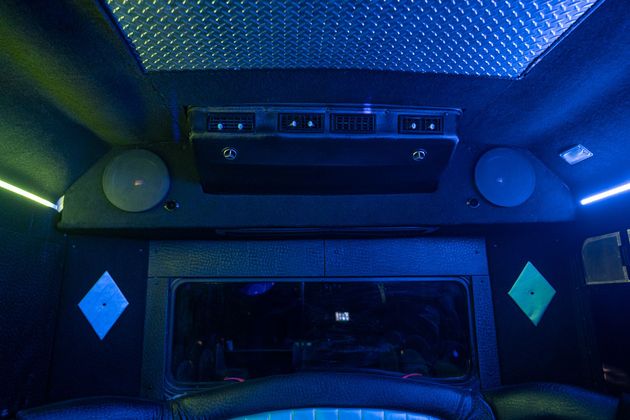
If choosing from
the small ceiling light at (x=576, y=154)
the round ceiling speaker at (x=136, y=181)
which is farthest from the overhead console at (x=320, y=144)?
the small ceiling light at (x=576, y=154)

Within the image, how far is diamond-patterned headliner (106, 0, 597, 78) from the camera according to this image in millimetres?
1530

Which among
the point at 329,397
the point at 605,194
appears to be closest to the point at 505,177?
the point at 605,194

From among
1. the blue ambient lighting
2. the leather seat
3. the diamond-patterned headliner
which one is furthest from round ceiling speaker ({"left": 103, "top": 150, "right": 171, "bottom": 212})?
the blue ambient lighting

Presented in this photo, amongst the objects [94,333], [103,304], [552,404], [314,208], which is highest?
[314,208]

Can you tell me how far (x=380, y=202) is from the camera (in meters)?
2.85

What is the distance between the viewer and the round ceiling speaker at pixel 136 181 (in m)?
2.80

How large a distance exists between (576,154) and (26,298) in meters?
3.28

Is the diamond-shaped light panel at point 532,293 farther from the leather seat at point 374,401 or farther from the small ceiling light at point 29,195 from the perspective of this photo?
the small ceiling light at point 29,195

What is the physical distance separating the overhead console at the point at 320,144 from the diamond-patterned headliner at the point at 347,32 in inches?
18.2

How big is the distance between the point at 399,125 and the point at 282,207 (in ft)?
2.94

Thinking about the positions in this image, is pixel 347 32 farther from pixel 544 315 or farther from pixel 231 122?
pixel 544 315

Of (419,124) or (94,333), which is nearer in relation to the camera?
(419,124)

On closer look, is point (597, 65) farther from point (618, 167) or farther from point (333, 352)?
point (333, 352)

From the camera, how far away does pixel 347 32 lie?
167 cm
